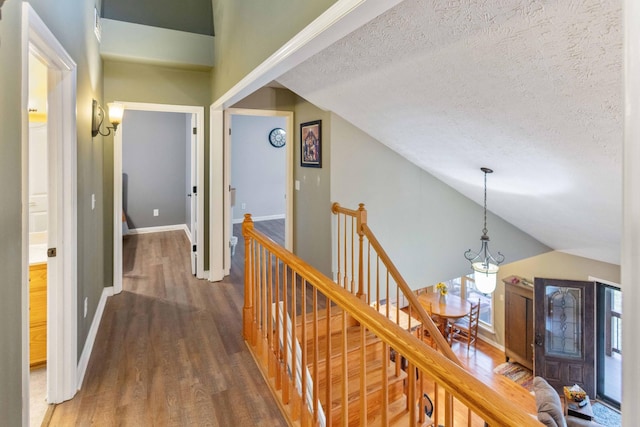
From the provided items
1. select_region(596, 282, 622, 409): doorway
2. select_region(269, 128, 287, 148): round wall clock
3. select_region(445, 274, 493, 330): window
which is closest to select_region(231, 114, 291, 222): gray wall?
select_region(269, 128, 287, 148): round wall clock

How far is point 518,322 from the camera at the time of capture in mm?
7520

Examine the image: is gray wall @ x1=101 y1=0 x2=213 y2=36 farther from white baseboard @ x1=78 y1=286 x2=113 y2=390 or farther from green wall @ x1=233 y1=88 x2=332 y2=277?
white baseboard @ x1=78 y1=286 x2=113 y2=390

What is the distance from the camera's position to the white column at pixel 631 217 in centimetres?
59

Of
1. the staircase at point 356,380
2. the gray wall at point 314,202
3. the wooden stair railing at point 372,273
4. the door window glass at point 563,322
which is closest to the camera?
the staircase at point 356,380

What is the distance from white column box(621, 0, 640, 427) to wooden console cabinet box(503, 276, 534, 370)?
7.51m

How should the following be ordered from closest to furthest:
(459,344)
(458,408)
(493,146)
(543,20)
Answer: (543,20)
(493,146)
(458,408)
(459,344)

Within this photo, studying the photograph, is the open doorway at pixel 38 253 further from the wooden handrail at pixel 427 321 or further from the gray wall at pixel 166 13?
the wooden handrail at pixel 427 321

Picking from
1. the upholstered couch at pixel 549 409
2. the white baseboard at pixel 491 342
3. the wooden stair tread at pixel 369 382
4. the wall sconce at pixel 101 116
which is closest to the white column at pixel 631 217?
the wooden stair tread at pixel 369 382

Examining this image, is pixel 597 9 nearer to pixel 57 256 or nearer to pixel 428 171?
pixel 57 256

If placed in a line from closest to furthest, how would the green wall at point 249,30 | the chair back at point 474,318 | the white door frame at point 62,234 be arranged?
the green wall at point 249,30, the white door frame at point 62,234, the chair back at point 474,318

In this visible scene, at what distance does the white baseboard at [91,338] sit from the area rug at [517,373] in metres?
7.23

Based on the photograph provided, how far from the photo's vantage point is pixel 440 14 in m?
1.68

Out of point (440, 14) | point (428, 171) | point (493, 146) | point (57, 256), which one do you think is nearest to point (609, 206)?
point (493, 146)

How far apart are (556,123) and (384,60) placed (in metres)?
1.12
